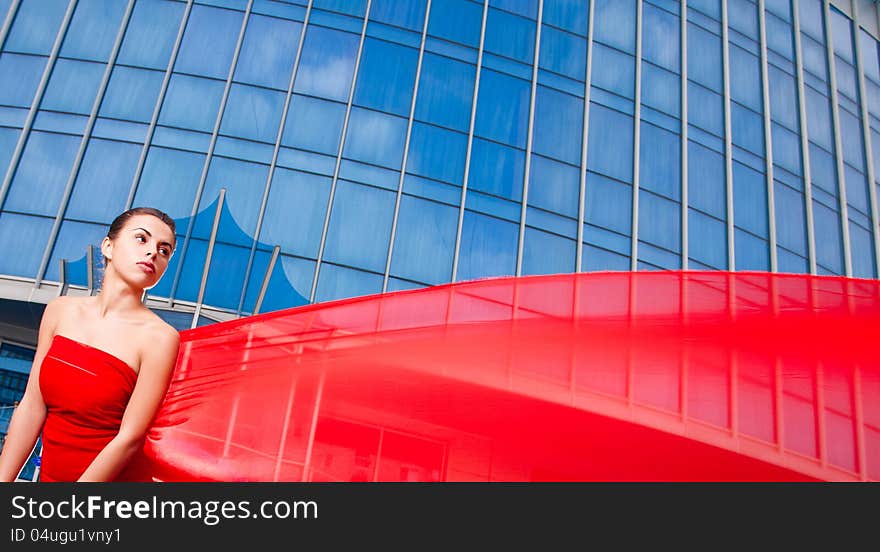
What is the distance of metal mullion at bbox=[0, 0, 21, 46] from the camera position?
56.4 ft

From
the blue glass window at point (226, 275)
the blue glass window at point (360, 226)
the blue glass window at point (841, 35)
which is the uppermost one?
the blue glass window at point (841, 35)

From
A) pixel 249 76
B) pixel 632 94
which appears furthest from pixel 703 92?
pixel 249 76

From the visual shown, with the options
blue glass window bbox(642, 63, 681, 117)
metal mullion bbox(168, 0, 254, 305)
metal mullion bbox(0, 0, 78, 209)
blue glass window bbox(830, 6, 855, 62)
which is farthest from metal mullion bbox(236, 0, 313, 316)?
blue glass window bbox(830, 6, 855, 62)

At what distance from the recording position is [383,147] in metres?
17.4

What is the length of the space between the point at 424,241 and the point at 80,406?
49.1 feet

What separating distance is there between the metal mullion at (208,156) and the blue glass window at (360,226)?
3.00m

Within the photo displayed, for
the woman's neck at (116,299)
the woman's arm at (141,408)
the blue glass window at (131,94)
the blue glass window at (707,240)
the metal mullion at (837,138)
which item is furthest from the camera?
the metal mullion at (837,138)

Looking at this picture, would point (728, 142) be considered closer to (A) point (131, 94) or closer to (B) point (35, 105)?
(A) point (131, 94)

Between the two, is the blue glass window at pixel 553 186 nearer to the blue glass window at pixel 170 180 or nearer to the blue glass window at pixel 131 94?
the blue glass window at pixel 170 180

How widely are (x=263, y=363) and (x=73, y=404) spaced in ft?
2.71

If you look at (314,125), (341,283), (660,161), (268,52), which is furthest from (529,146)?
(268,52)

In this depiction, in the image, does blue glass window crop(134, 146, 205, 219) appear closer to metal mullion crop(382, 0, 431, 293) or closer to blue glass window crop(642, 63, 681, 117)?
metal mullion crop(382, 0, 431, 293)

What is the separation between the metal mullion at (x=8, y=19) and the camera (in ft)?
56.4

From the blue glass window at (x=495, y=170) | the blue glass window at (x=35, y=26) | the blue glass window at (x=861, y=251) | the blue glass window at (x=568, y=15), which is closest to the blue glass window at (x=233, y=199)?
the blue glass window at (x=495, y=170)
